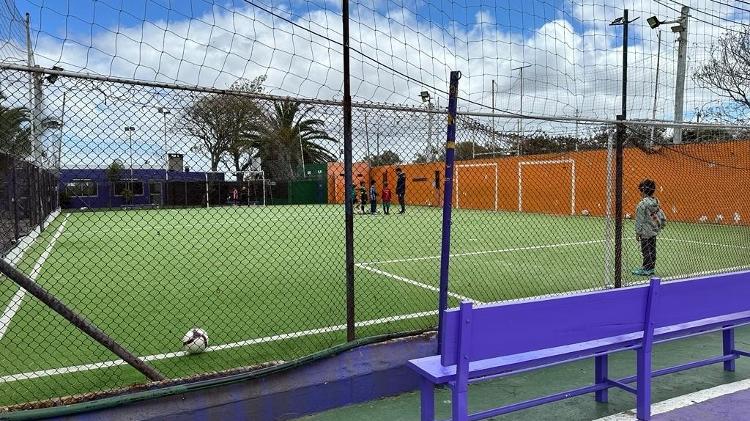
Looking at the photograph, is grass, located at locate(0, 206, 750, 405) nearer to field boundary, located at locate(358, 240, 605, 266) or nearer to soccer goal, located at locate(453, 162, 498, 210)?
field boundary, located at locate(358, 240, 605, 266)

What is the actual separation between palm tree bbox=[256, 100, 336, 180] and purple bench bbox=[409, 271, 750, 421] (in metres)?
2.63

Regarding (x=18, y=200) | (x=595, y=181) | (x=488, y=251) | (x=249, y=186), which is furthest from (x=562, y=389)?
(x=595, y=181)

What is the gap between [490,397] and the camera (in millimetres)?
3998

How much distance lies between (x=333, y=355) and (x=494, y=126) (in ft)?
9.19

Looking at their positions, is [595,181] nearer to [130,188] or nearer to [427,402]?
[130,188]

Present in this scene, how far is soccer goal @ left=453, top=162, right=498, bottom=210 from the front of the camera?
23.0 m

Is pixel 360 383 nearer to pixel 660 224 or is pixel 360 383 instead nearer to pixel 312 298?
pixel 312 298

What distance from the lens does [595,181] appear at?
741 inches

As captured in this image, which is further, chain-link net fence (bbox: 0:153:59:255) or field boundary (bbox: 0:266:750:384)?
chain-link net fence (bbox: 0:153:59:255)

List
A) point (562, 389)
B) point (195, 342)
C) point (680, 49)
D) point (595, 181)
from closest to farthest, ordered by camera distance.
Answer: point (562, 389) < point (195, 342) < point (680, 49) < point (595, 181)

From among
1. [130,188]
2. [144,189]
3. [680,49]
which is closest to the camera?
[680,49]

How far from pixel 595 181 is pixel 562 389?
53.0 ft

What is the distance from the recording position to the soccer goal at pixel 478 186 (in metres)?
23.0

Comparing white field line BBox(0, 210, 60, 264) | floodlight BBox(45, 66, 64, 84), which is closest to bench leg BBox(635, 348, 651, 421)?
floodlight BBox(45, 66, 64, 84)
